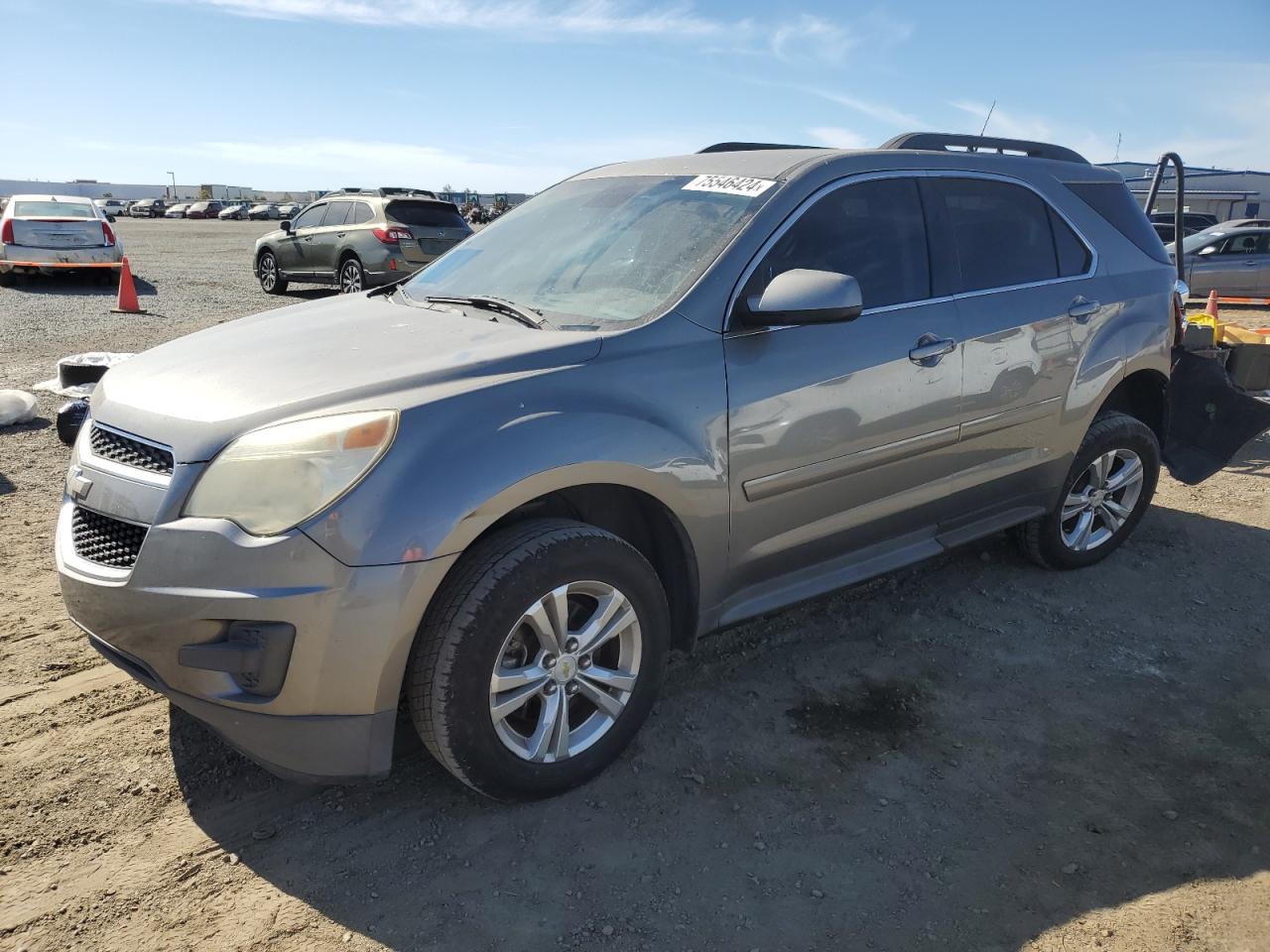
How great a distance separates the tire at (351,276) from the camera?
1379 centimetres

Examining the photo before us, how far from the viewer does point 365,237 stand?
536 inches

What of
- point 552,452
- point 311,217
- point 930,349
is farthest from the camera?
point 311,217

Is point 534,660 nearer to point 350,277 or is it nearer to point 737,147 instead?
point 737,147

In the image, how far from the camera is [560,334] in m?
2.87

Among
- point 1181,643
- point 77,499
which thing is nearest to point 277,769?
point 77,499

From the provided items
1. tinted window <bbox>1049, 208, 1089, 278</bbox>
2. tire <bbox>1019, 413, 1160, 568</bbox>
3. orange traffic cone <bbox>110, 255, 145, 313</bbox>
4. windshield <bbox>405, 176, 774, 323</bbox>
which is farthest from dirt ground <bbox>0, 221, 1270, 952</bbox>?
orange traffic cone <bbox>110, 255, 145, 313</bbox>

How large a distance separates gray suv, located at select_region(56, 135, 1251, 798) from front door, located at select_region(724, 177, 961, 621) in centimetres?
1

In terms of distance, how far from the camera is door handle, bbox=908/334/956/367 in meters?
3.42

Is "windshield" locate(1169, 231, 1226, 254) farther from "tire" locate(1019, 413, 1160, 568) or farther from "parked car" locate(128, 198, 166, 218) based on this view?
"parked car" locate(128, 198, 166, 218)

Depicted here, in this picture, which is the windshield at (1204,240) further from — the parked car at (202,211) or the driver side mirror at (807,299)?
the parked car at (202,211)

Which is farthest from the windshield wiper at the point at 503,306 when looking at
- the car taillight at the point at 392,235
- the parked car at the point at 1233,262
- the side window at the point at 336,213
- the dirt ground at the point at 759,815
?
the parked car at the point at 1233,262

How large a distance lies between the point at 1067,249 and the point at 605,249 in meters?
2.15

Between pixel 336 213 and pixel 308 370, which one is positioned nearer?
pixel 308 370

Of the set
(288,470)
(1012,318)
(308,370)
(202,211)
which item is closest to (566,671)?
(288,470)
